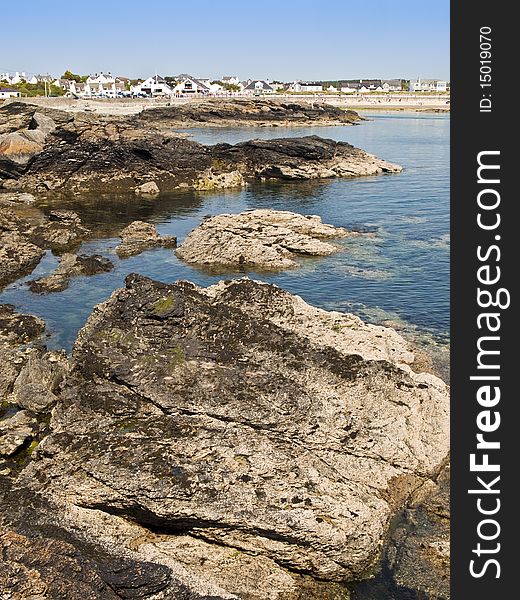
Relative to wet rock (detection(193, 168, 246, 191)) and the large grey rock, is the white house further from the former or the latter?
the large grey rock

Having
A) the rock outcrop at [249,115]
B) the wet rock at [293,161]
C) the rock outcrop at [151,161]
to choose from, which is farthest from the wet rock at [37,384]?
the rock outcrop at [249,115]

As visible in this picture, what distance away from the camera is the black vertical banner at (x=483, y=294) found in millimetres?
8289

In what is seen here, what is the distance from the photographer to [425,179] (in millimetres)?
76375

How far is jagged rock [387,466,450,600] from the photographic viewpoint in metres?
12.7

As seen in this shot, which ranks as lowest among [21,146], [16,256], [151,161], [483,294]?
[16,256]

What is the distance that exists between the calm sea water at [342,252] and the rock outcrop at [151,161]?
4336mm

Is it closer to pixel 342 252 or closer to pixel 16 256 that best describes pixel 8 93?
pixel 16 256

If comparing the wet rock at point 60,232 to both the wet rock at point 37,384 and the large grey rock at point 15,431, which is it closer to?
the wet rock at point 37,384

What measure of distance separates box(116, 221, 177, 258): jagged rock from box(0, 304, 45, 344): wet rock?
45.6ft

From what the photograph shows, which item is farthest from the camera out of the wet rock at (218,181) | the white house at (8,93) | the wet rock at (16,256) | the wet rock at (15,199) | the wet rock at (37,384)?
the white house at (8,93)

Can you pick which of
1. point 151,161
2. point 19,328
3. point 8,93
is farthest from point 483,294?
point 8,93

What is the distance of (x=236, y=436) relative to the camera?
14797 millimetres

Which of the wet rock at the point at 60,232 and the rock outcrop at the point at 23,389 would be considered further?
the wet rock at the point at 60,232

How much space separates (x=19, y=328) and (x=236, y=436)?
1623cm
